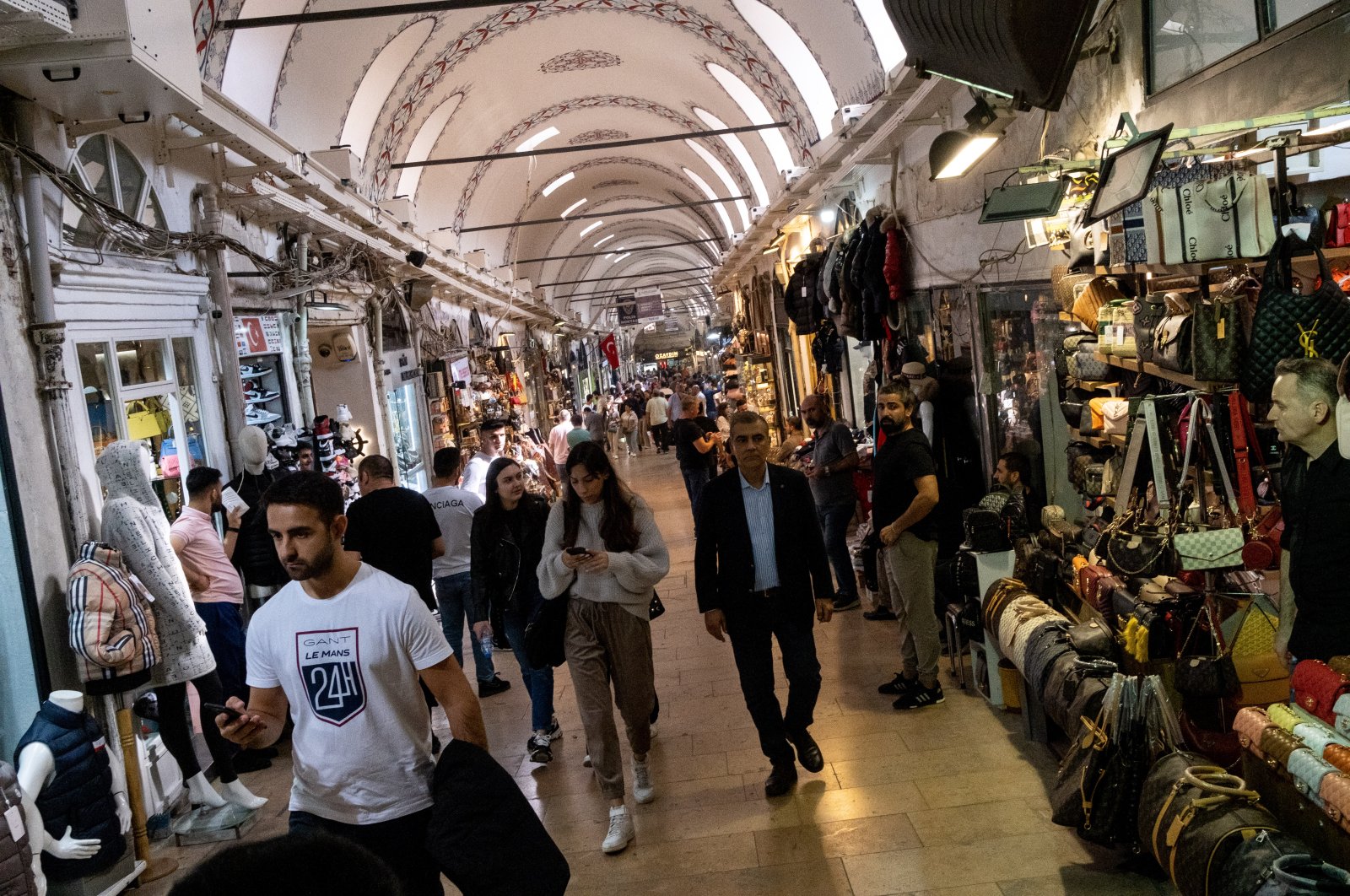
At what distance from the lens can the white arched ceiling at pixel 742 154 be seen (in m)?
14.1

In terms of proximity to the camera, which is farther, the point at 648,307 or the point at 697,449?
the point at 648,307

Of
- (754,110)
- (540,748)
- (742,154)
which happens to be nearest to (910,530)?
(540,748)

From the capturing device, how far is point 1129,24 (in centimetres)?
391

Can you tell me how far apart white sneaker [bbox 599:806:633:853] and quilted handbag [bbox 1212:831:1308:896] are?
1914 millimetres

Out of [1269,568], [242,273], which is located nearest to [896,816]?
[1269,568]

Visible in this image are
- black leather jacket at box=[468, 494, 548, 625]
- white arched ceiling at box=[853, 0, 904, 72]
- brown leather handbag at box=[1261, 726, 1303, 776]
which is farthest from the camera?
white arched ceiling at box=[853, 0, 904, 72]

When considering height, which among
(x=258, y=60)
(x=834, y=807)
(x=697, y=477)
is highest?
(x=258, y=60)

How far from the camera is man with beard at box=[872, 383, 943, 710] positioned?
15.2 ft

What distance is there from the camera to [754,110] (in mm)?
12258

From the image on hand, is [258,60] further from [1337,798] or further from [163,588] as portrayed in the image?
[1337,798]

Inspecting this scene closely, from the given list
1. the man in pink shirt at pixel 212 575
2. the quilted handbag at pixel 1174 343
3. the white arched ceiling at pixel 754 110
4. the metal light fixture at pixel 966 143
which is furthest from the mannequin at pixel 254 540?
the white arched ceiling at pixel 754 110

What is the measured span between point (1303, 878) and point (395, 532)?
3.85 metres

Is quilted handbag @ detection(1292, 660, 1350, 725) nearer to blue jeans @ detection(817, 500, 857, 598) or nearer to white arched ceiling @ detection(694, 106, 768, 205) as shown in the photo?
blue jeans @ detection(817, 500, 857, 598)

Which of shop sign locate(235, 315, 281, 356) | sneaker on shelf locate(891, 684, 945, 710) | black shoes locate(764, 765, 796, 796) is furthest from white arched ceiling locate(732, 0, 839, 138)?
black shoes locate(764, 765, 796, 796)
